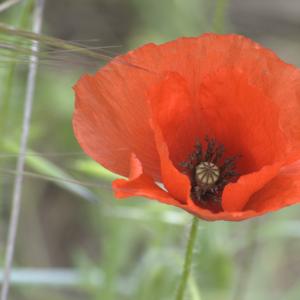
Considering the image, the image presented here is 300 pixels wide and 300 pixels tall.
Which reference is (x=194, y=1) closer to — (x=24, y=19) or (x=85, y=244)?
(x=85, y=244)

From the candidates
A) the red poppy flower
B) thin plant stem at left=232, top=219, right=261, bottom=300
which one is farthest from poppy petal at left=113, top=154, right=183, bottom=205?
thin plant stem at left=232, top=219, right=261, bottom=300

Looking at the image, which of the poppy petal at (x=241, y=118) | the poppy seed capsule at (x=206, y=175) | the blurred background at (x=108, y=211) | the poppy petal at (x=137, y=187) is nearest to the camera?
the poppy petal at (x=137, y=187)

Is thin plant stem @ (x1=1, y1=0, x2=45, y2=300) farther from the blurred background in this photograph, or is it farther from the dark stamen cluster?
the dark stamen cluster

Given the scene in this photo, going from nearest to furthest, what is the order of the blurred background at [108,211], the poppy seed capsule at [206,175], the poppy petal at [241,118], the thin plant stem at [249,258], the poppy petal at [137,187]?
the poppy petal at [137,187] → the poppy petal at [241,118] → the poppy seed capsule at [206,175] → the blurred background at [108,211] → the thin plant stem at [249,258]

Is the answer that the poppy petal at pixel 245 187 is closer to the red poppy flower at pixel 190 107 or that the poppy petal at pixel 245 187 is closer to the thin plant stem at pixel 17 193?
the red poppy flower at pixel 190 107

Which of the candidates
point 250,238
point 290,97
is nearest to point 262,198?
point 290,97

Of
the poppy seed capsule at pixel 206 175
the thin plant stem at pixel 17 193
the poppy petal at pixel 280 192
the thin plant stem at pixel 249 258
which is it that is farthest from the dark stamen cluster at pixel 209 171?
the thin plant stem at pixel 249 258
